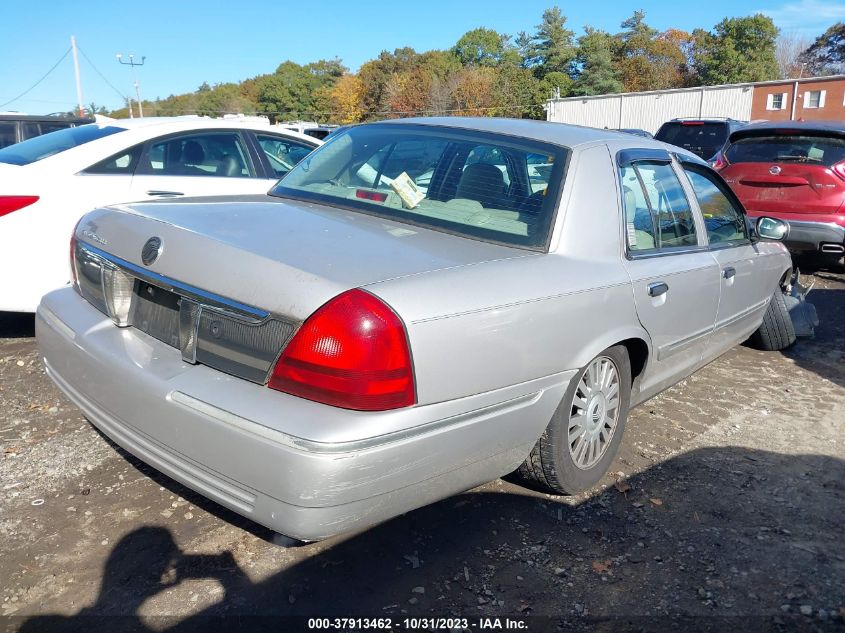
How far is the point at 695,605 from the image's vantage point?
2527 mm

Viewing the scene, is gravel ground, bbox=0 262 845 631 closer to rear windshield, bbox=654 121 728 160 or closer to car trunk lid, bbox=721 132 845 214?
car trunk lid, bbox=721 132 845 214

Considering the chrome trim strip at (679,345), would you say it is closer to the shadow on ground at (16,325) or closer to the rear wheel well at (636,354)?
the rear wheel well at (636,354)

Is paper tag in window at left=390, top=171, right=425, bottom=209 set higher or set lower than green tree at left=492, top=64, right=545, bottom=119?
lower

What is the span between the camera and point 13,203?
15.1ft

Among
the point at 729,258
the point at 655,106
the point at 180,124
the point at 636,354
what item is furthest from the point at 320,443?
the point at 655,106

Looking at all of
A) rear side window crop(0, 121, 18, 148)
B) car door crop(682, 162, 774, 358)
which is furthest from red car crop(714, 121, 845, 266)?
rear side window crop(0, 121, 18, 148)

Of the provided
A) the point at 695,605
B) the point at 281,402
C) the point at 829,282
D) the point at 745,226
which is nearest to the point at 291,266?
the point at 281,402

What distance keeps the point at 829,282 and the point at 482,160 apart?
6.28 metres

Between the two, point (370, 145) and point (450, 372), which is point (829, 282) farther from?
point (450, 372)

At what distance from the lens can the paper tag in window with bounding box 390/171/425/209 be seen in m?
3.17

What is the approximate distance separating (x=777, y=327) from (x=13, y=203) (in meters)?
5.36

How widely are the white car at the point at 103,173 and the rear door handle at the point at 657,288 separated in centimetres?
280

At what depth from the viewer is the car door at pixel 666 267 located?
3.28 metres

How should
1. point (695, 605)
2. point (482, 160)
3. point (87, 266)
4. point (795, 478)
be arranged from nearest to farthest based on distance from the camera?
point (695, 605)
point (87, 266)
point (482, 160)
point (795, 478)
